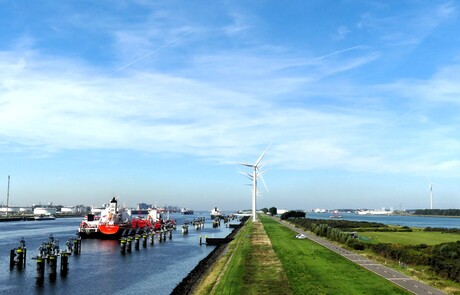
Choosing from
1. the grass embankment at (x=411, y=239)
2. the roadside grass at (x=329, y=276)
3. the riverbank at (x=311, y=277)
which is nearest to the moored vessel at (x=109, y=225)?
the grass embankment at (x=411, y=239)

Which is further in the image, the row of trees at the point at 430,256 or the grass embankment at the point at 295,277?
the row of trees at the point at 430,256

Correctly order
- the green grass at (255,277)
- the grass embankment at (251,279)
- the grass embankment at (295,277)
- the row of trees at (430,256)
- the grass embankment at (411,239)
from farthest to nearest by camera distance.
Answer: the grass embankment at (411,239) < the row of trees at (430,256) < the grass embankment at (251,279) < the green grass at (255,277) < the grass embankment at (295,277)

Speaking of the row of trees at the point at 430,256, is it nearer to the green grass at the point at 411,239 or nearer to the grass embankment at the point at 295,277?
the grass embankment at the point at 295,277

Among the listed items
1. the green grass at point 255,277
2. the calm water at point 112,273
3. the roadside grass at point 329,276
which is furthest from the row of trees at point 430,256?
the calm water at point 112,273

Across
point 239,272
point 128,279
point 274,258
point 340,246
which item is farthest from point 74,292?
point 340,246

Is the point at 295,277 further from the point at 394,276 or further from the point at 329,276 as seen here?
the point at 394,276

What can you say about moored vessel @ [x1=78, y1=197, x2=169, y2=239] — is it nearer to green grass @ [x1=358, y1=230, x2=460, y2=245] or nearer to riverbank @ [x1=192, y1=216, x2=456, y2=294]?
green grass @ [x1=358, y1=230, x2=460, y2=245]

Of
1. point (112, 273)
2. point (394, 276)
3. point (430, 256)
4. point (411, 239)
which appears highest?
point (430, 256)

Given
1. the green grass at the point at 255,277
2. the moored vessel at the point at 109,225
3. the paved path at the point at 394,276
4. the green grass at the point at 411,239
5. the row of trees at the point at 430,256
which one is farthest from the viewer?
the moored vessel at the point at 109,225

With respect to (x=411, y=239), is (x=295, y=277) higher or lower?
higher

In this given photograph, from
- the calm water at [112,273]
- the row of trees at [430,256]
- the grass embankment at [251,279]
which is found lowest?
the calm water at [112,273]

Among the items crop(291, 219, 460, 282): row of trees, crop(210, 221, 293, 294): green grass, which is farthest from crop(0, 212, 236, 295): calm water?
crop(291, 219, 460, 282): row of trees

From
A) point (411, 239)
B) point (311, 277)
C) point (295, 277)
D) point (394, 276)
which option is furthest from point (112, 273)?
point (411, 239)

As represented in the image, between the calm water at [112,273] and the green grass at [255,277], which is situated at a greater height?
the green grass at [255,277]
